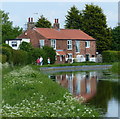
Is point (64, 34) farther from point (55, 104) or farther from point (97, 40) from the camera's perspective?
point (55, 104)

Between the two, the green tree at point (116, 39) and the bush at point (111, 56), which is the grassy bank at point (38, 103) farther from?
the green tree at point (116, 39)

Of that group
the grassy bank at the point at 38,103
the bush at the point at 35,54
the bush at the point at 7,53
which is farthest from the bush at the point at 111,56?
the grassy bank at the point at 38,103

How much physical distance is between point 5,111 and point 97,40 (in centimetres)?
5610

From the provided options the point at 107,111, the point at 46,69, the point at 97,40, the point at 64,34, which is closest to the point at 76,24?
the point at 97,40

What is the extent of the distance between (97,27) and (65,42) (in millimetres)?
8559

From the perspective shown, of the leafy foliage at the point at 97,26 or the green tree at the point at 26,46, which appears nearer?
the green tree at the point at 26,46

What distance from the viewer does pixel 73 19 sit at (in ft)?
236

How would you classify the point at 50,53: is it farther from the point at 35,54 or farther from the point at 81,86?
the point at 81,86

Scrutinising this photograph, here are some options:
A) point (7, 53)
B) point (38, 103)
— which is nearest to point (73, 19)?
point (7, 53)

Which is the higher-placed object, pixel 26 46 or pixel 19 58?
pixel 26 46

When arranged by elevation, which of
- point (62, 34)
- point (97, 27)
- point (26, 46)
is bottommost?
point (26, 46)

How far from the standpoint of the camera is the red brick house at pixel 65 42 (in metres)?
59.1

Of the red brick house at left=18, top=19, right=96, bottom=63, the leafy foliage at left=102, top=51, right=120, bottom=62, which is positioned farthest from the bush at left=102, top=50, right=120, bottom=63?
the red brick house at left=18, top=19, right=96, bottom=63

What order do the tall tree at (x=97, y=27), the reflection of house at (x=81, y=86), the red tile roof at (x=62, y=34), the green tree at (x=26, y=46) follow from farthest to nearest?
the tall tree at (x=97, y=27) → the red tile roof at (x=62, y=34) → the green tree at (x=26, y=46) → the reflection of house at (x=81, y=86)
